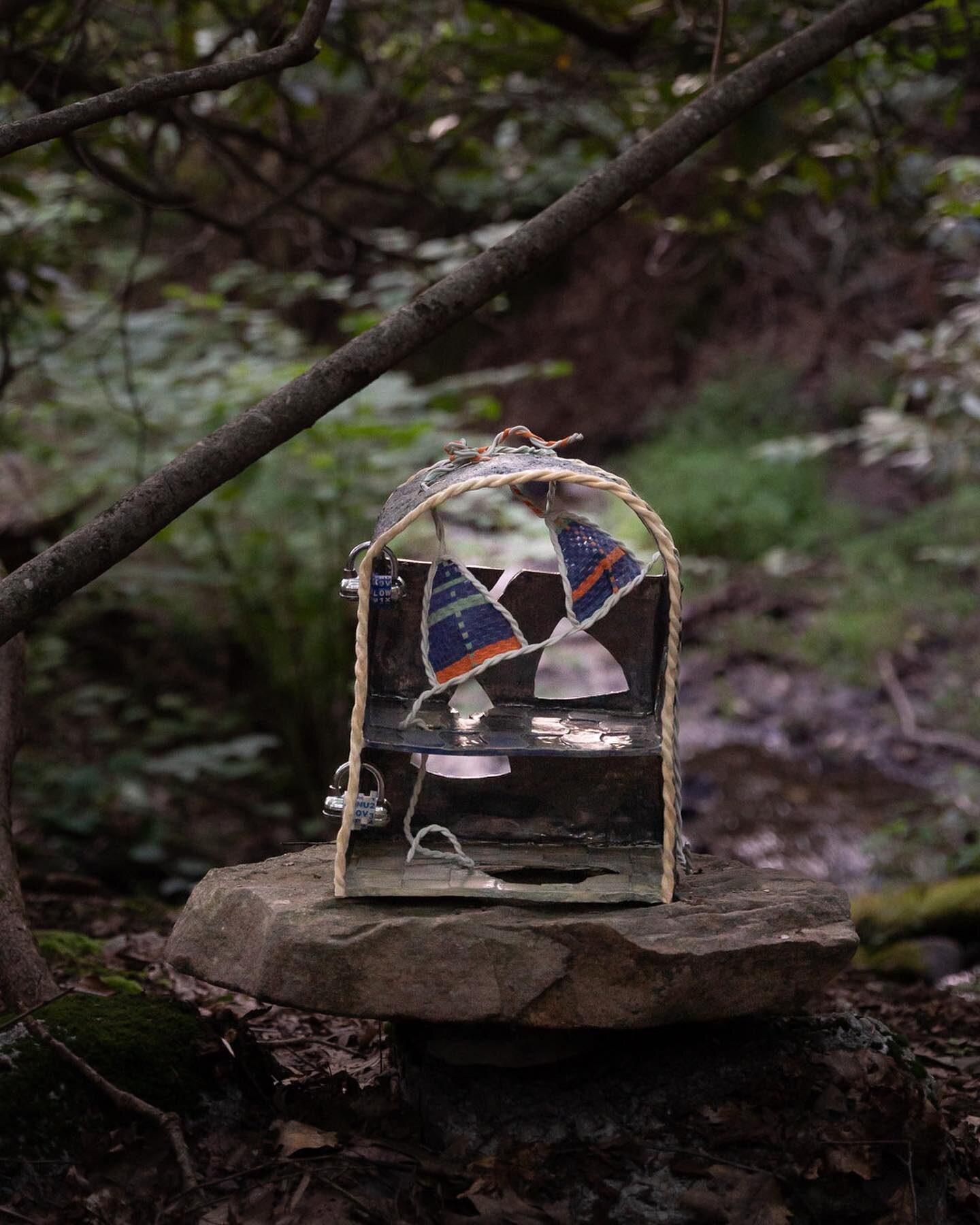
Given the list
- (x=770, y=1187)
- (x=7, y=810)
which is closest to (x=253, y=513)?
(x=7, y=810)

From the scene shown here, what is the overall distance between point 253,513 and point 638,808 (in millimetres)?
3912

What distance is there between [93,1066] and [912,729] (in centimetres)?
482

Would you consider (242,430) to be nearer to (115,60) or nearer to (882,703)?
(115,60)

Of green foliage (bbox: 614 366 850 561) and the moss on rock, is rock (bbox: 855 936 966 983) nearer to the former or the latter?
the moss on rock

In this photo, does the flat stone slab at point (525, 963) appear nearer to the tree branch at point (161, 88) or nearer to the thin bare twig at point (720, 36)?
the tree branch at point (161, 88)

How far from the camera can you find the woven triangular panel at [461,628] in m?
2.05

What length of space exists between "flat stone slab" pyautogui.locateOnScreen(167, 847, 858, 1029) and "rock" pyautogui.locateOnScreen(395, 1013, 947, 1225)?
0.21 m

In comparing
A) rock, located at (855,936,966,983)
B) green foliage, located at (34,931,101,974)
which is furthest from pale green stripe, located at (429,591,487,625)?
rock, located at (855,936,966,983)

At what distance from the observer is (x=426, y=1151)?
194 centimetres

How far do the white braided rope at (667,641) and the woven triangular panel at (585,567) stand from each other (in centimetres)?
9

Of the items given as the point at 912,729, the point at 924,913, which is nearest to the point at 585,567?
the point at 924,913

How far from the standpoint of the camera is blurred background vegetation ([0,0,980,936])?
12.2ft

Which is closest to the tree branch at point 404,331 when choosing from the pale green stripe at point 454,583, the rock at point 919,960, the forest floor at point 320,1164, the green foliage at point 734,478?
the pale green stripe at point 454,583

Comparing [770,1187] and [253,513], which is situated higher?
[253,513]
